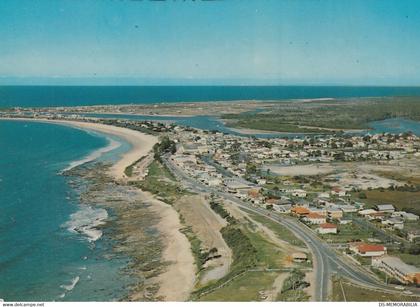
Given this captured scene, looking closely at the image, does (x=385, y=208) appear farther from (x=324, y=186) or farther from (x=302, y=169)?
(x=302, y=169)

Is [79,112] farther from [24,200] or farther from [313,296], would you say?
[313,296]

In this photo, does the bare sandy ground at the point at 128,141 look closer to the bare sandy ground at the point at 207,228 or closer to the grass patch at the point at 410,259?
the bare sandy ground at the point at 207,228

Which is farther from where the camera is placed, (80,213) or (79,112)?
(79,112)

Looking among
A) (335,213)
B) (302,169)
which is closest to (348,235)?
(335,213)

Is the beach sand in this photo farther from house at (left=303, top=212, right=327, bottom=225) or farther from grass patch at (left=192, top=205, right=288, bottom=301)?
house at (left=303, top=212, right=327, bottom=225)

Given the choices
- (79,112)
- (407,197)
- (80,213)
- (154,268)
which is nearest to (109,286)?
(154,268)

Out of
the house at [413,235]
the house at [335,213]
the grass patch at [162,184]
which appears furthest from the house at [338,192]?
the grass patch at [162,184]
